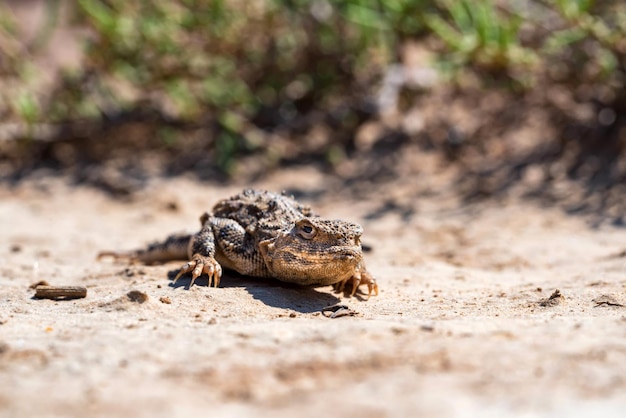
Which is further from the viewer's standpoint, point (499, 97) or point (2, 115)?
point (2, 115)

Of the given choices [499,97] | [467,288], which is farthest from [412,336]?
[499,97]

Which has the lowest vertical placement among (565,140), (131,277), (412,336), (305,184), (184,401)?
(184,401)

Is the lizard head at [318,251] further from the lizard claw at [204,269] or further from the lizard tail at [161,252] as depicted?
the lizard tail at [161,252]

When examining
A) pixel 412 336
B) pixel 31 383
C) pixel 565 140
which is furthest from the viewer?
pixel 565 140

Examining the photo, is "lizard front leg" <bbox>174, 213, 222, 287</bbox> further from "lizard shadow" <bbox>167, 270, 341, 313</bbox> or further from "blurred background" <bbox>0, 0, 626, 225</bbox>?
"blurred background" <bbox>0, 0, 626, 225</bbox>

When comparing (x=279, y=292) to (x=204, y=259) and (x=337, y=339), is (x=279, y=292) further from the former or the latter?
(x=337, y=339)

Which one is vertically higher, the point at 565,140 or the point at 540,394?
the point at 565,140

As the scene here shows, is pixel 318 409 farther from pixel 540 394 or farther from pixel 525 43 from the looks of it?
pixel 525 43

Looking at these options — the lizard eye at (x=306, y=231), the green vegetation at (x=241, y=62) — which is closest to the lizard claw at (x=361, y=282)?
the lizard eye at (x=306, y=231)
